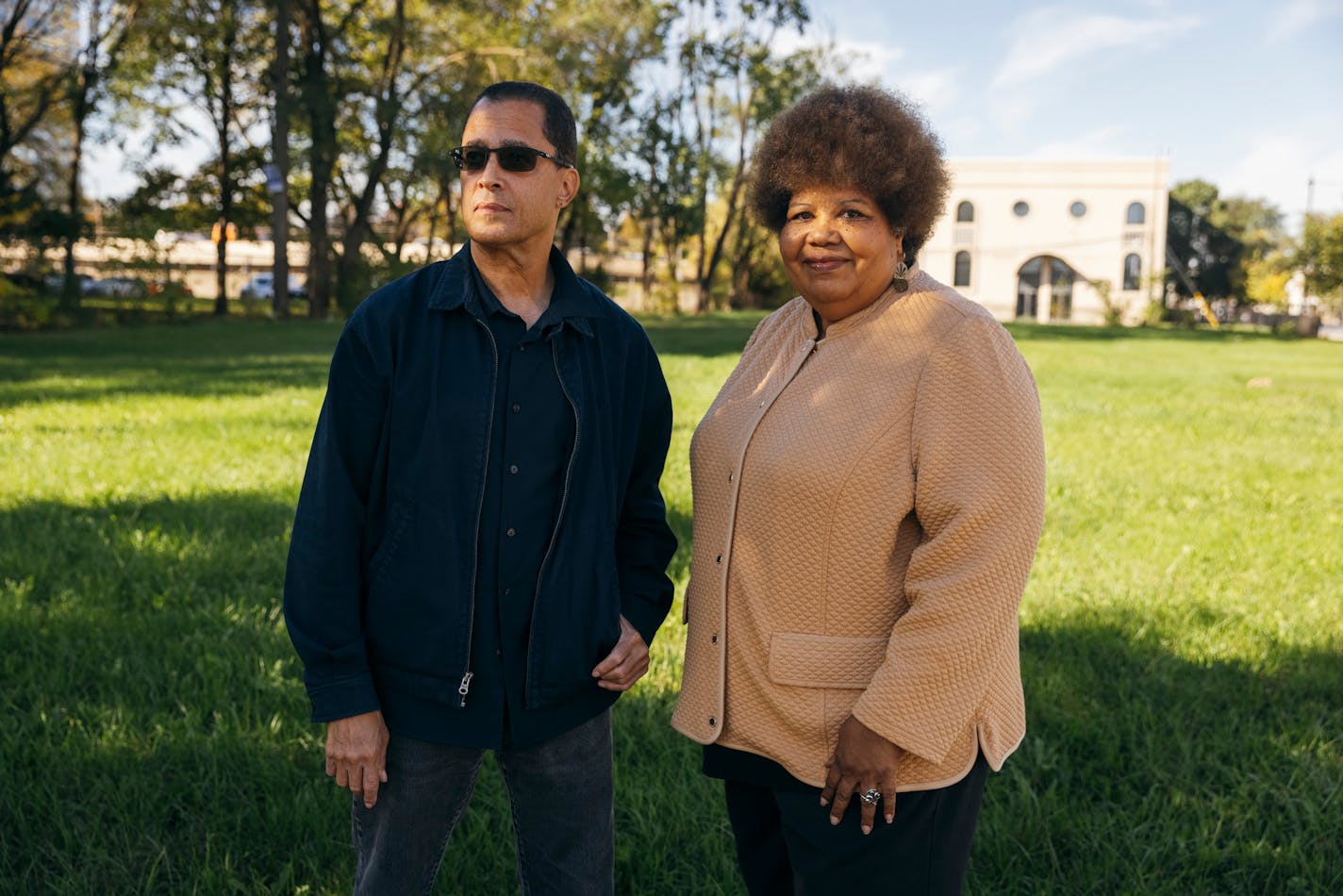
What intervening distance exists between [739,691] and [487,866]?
4.62 ft

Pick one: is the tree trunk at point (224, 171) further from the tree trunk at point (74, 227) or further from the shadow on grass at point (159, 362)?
the shadow on grass at point (159, 362)

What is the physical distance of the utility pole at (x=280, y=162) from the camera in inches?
1126

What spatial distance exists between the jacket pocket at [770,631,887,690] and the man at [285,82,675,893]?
15.2 inches

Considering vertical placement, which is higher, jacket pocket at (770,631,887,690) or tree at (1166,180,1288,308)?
tree at (1166,180,1288,308)

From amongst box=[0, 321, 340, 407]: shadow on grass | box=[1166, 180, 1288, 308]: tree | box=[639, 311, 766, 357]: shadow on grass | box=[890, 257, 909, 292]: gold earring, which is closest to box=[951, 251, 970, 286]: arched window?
box=[1166, 180, 1288, 308]: tree

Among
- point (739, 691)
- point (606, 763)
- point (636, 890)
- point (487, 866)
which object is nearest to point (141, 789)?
point (487, 866)

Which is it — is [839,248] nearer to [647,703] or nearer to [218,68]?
[647,703]

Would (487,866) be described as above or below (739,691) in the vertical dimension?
below

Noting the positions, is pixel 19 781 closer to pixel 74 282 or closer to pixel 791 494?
pixel 791 494

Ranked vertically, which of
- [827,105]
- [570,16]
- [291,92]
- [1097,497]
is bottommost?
[1097,497]

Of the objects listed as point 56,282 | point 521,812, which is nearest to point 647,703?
point 521,812

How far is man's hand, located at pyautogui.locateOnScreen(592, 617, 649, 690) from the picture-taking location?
2.33 m

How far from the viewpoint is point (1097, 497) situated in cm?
838

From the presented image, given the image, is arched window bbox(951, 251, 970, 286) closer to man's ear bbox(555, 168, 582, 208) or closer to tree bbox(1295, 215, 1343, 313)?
tree bbox(1295, 215, 1343, 313)
